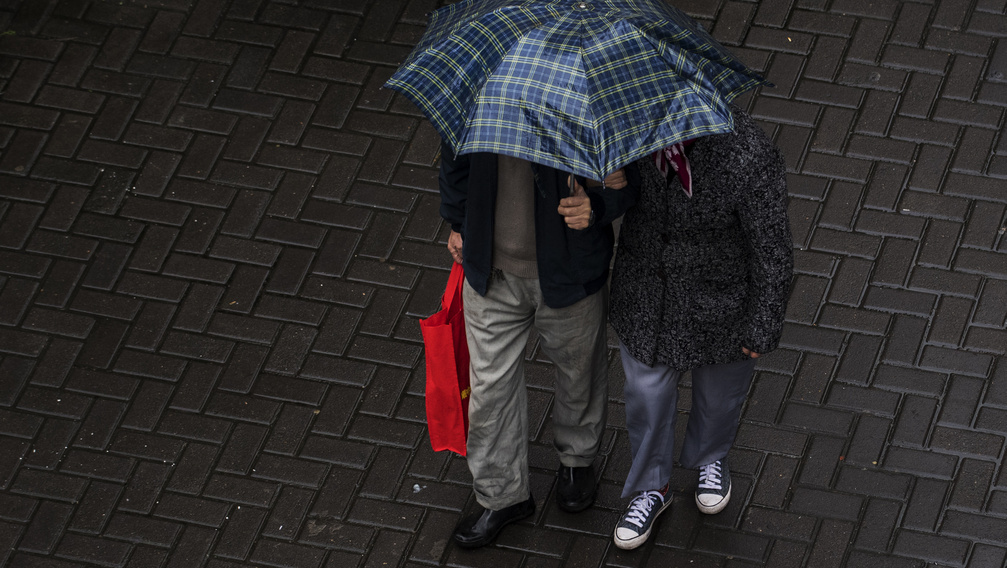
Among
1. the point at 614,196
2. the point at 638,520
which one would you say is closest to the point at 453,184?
the point at 614,196

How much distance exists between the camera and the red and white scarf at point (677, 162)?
2998 mm

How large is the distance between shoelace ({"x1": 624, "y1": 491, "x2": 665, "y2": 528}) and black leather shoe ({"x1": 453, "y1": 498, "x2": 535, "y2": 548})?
0.42 metres

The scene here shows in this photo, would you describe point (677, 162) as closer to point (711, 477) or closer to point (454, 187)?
point (454, 187)

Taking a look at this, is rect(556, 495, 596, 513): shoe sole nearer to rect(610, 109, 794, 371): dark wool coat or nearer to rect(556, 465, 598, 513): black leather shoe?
rect(556, 465, 598, 513): black leather shoe

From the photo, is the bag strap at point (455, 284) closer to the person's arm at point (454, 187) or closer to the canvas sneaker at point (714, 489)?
the person's arm at point (454, 187)

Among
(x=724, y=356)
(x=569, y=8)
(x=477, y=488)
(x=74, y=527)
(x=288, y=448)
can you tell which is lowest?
(x=74, y=527)

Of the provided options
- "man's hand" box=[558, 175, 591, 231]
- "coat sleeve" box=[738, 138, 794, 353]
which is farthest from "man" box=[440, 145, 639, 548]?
"coat sleeve" box=[738, 138, 794, 353]

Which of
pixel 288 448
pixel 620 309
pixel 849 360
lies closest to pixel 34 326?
pixel 288 448

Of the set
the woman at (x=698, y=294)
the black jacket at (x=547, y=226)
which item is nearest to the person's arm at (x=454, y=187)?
the black jacket at (x=547, y=226)

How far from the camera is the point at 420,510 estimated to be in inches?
166

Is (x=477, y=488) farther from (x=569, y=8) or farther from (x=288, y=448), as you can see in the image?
(x=569, y=8)

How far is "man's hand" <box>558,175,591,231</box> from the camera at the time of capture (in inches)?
124

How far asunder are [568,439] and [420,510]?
0.68 metres

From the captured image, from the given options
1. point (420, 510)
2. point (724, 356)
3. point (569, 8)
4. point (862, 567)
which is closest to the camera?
point (569, 8)
